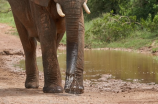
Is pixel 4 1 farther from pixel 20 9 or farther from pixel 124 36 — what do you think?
pixel 20 9

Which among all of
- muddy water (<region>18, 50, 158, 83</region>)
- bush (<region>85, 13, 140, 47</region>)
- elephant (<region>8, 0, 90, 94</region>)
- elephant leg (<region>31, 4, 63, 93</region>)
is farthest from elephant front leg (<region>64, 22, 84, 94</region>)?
bush (<region>85, 13, 140, 47</region>)

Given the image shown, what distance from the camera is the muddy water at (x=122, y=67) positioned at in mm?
10047

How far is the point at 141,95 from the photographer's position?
6543mm

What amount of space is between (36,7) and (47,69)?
1.01m

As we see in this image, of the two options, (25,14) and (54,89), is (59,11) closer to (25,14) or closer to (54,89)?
(54,89)

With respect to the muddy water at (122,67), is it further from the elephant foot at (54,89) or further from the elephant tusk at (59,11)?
the elephant tusk at (59,11)

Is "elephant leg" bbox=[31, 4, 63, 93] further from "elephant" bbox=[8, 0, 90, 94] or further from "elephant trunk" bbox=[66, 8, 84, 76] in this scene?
"elephant trunk" bbox=[66, 8, 84, 76]

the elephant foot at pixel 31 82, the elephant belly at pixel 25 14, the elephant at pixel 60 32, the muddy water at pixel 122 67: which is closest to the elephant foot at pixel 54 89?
the elephant at pixel 60 32

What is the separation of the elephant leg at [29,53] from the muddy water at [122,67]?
2184mm

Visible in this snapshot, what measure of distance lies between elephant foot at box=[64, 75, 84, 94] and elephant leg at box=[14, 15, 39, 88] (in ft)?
6.37

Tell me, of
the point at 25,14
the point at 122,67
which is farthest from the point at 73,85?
the point at 122,67

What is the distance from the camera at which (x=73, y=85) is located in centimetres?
614

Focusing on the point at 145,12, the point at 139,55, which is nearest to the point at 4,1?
the point at 145,12

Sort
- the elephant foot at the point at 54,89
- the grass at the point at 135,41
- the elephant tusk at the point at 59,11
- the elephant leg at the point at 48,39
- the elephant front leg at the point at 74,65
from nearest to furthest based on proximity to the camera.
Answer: the elephant tusk at the point at 59,11 → the elephant front leg at the point at 74,65 → the elephant leg at the point at 48,39 → the elephant foot at the point at 54,89 → the grass at the point at 135,41
